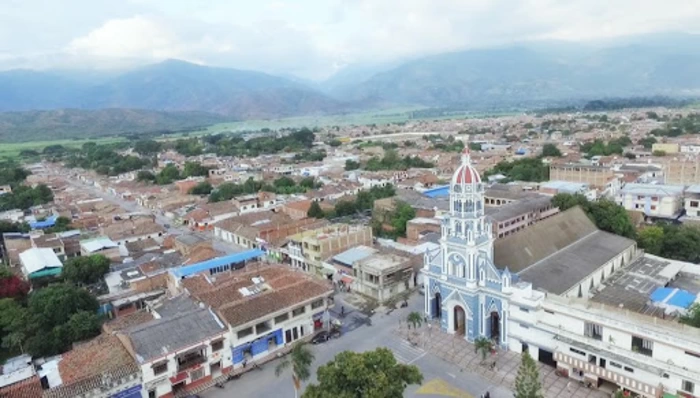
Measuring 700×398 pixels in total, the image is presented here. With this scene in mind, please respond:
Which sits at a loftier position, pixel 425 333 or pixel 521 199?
pixel 521 199

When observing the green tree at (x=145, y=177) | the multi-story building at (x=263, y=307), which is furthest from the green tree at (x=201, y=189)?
the multi-story building at (x=263, y=307)

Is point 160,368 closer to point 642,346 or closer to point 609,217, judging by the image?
point 642,346

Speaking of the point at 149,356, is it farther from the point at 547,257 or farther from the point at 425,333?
the point at 547,257

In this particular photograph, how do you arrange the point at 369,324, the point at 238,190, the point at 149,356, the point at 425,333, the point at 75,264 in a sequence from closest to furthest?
the point at 149,356 → the point at 425,333 → the point at 369,324 → the point at 75,264 → the point at 238,190

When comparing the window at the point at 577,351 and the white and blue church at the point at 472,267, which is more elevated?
the white and blue church at the point at 472,267

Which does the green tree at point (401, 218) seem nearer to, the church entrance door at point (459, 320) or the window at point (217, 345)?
the church entrance door at point (459, 320)

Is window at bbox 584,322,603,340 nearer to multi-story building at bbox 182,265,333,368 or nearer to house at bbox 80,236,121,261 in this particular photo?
multi-story building at bbox 182,265,333,368

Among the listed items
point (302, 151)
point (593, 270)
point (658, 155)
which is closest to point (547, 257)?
point (593, 270)

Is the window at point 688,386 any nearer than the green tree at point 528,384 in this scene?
No
